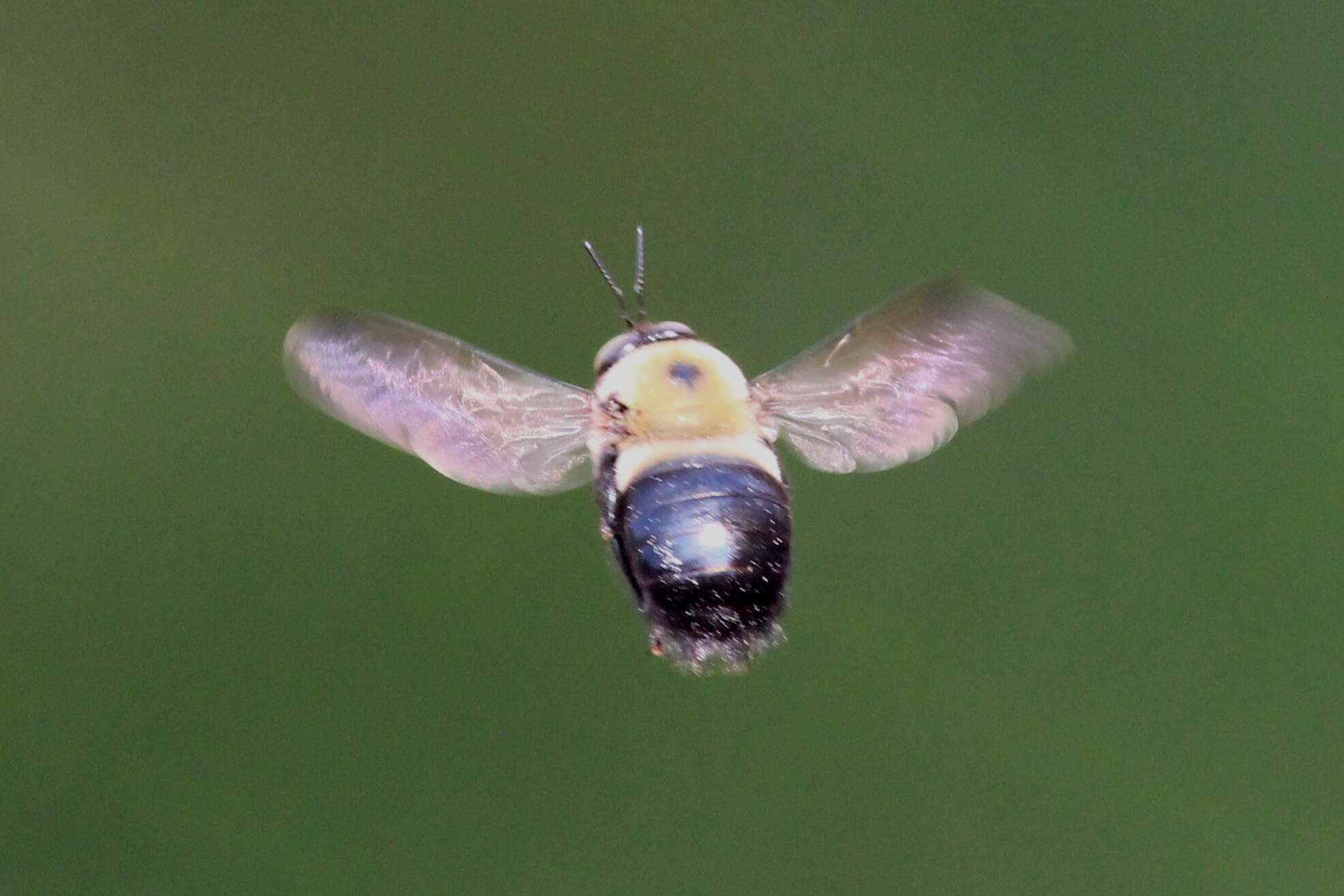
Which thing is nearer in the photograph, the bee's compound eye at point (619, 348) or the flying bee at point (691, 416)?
the flying bee at point (691, 416)

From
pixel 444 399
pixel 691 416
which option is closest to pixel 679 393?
pixel 691 416

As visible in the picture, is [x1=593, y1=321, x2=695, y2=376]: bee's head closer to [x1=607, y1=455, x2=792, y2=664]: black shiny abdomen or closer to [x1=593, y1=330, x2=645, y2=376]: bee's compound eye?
[x1=593, y1=330, x2=645, y2=376]: bee's compound eye

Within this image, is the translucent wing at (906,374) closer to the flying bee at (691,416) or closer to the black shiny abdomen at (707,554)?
the flying bee at (691,416)

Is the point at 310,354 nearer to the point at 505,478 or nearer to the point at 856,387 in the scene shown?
the point at 505,478

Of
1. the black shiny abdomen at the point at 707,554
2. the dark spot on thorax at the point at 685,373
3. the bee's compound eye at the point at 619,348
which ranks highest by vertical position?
the bee's compound eye at the point at 619,348

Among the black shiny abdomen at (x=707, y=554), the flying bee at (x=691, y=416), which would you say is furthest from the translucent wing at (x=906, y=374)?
the black shiny abdomen at (x=707, y=554)

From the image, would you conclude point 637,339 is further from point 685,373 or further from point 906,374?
point 906,374

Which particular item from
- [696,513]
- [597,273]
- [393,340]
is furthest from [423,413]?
[597,273]
